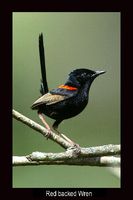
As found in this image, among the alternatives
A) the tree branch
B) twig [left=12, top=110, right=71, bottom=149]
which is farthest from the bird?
the tree branch

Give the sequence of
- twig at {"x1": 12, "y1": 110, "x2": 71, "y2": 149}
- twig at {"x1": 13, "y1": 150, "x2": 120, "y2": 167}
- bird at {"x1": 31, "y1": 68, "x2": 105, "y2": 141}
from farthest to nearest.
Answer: bird at {"x1": 31, "y1": 68, "x2": 105, "y2": 141}, twig at {"x1": 12, "y1": 110, "x2": 71, "y2": 149}, twig at {"x1": 13, "y1": 150, "x2": 120, "y2": 167}

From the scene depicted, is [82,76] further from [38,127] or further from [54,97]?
[38,127]

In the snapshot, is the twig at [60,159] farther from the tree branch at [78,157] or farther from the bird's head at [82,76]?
the bird's head at [82,76]

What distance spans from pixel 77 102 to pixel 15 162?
1048 millimetres

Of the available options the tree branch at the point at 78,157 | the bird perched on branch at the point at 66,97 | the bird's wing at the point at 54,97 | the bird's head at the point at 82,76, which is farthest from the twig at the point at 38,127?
the bird's head at the point at 82,76

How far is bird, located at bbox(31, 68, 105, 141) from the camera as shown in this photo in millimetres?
5359

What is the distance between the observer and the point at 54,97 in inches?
216

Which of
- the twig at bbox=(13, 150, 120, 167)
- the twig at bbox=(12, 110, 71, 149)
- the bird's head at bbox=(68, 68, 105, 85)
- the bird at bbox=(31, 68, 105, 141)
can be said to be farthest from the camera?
the bird's head at bbox=(68, 68, 105, 85)

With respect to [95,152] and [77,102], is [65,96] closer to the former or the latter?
[77,102]

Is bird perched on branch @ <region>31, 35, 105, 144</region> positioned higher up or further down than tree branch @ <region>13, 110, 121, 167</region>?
higher up

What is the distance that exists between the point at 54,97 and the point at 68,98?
0.50 feet

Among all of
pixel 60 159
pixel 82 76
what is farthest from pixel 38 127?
pixel 82 76

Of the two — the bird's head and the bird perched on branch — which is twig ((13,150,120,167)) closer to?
the bird perched on branch
